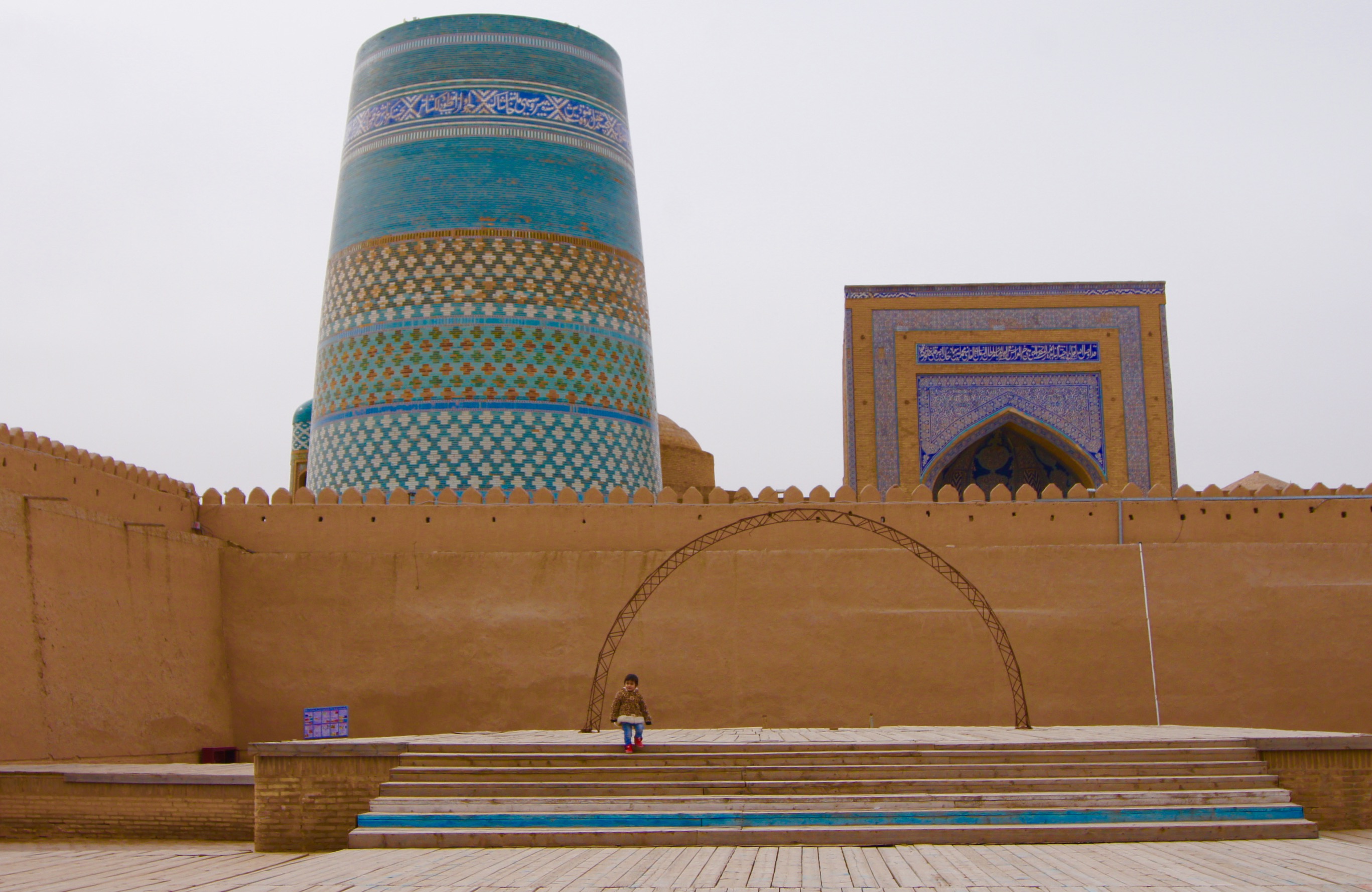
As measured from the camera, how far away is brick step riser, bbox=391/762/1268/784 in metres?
5.78

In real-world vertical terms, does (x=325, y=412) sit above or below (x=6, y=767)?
above

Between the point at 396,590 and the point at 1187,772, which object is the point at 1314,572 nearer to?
the point at 1187,772

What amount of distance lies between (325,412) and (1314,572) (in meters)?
6.73

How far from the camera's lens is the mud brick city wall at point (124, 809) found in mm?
6020

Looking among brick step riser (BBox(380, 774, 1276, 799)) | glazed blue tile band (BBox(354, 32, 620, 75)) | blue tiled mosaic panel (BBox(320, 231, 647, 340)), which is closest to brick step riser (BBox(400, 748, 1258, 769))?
brick step riser (BBox(380, 774, 1276, 799))

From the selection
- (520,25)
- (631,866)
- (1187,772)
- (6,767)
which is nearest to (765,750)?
(631,866)

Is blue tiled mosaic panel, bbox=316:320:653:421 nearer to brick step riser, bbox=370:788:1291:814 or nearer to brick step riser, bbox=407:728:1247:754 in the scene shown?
brick step riser, bbox=407:728:1247:754

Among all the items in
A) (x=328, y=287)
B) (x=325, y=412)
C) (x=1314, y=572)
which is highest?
(x=328, y=287)

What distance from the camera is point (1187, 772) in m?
5.80

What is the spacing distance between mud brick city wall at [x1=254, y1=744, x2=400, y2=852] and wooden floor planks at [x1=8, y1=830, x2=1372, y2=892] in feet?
0.50

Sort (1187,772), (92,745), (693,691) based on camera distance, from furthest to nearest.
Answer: (693,691) < (92,745) < (1187,772)

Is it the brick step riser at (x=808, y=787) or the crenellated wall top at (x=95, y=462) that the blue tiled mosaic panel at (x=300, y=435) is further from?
the brick step riser at (x=808, y=787)

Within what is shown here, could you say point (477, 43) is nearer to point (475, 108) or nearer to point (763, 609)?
point (475, 108)

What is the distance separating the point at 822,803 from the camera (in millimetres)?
5555
